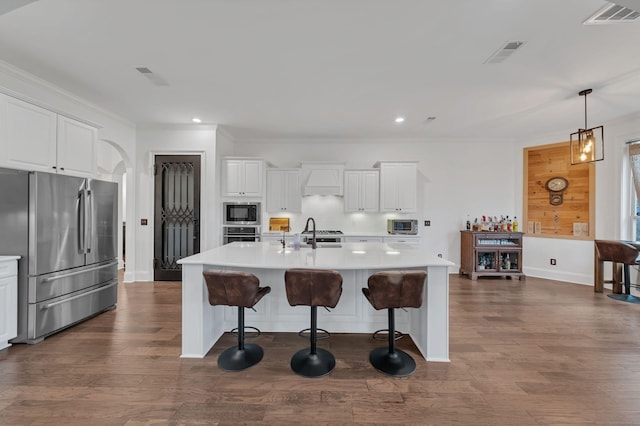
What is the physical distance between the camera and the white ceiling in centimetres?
224

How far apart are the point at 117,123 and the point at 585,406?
6.66 m

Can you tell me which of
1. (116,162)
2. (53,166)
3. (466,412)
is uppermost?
(116,162)

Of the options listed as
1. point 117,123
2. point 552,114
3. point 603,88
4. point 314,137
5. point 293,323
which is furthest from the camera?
point 314,137

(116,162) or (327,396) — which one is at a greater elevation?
(116,162)

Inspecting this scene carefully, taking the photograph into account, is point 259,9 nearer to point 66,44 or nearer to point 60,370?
point 66,44

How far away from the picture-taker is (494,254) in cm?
555

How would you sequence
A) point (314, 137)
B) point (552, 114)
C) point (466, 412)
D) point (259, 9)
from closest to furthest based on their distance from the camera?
point (466, 412), point (259, 9), point (552, 114), point (314, 137)

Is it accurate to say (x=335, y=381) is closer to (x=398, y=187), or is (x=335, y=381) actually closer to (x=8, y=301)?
(x=8, y=301)

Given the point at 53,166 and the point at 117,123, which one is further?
the point at 117,123

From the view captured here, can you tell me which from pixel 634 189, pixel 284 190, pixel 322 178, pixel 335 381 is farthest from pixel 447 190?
pixel 335 381

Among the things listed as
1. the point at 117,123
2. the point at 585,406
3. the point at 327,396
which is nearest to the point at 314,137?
the point at 117,123

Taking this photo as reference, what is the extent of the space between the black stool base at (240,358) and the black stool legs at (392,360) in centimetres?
103

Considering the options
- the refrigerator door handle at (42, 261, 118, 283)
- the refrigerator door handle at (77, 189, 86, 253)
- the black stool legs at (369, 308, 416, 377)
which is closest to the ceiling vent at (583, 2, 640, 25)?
the black stool legs at (369, 308, 416, 377)

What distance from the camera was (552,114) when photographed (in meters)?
4.51
